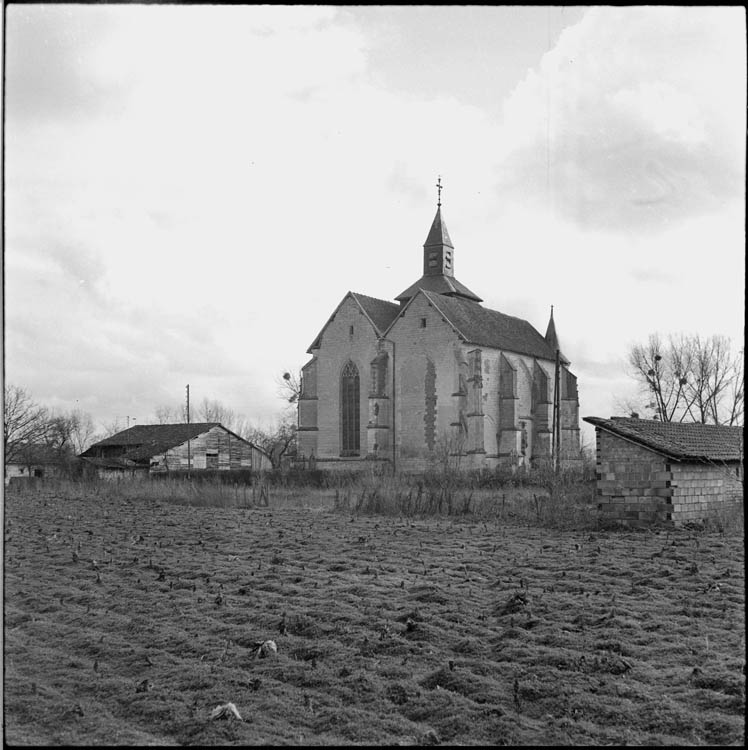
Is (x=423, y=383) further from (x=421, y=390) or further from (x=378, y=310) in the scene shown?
(x=378, y=310)

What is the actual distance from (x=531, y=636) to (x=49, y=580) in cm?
629

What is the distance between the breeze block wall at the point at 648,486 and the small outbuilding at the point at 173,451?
24870 mm

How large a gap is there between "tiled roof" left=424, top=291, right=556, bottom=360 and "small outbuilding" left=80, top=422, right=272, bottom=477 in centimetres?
1319

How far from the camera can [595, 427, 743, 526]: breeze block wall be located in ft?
54.6

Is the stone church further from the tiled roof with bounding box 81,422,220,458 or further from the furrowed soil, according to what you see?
the furrowed soil

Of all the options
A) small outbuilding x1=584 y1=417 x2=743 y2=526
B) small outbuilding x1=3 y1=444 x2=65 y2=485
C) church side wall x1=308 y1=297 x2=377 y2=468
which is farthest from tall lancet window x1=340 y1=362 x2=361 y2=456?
small outbuilding x1=584 y1=417 x2=743 y2=526

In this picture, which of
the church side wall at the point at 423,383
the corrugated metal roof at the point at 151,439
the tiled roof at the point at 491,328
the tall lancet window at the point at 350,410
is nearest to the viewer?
the corrugated metal roof at the point at 151,439

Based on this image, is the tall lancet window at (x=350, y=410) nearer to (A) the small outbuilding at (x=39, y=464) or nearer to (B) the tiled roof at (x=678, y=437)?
(A) the small outbuilding at (x=39, y=464)

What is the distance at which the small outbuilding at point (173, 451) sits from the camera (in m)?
40.3

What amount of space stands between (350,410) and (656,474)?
30522mm

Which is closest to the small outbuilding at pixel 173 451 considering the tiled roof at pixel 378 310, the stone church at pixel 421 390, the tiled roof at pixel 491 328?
the stone church at pixel 421 390

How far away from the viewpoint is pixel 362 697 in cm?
598

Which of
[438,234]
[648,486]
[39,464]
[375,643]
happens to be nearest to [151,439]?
[39,464]

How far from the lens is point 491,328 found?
48062mm
